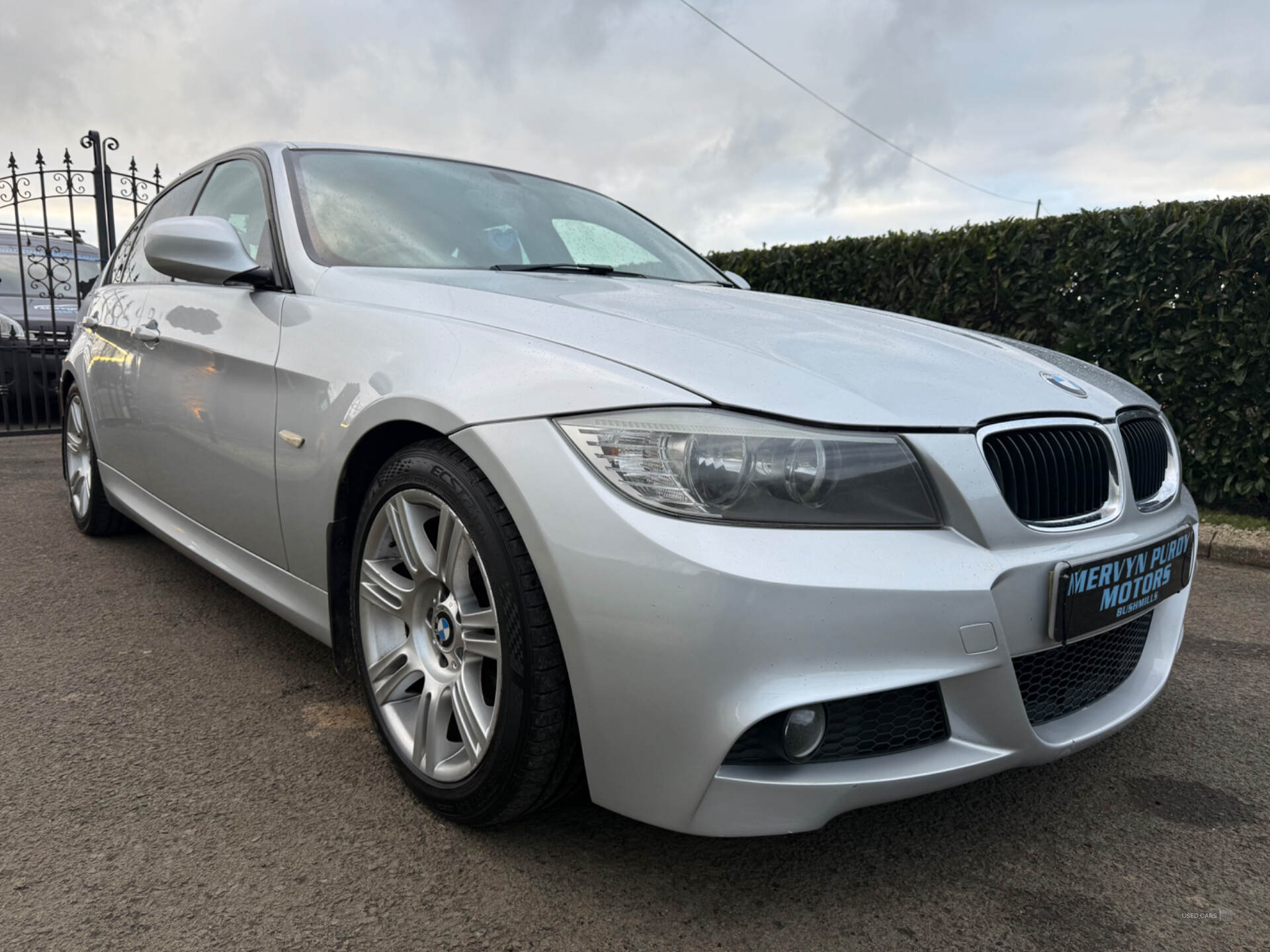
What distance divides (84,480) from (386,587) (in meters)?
2.69

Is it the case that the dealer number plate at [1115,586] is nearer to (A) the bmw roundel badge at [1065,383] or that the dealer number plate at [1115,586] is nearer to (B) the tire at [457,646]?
(A) the bmw roundel badge at [1065,383]

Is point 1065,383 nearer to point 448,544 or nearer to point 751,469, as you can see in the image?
point 751,469

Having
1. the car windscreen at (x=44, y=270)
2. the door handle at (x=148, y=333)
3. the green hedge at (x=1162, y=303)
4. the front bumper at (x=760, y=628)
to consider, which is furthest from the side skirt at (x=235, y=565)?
the car windscreen at (x=44, y=270)

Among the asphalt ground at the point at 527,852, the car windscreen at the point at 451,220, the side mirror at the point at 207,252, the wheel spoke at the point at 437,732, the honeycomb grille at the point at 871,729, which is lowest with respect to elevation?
the asphalt ground at the point at 527,852

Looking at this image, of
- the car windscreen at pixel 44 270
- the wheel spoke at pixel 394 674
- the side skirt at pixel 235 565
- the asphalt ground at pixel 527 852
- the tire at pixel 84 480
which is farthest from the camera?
the car windscreen at pixel 44 270

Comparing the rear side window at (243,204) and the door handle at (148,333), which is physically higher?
the rear side window at (243,204)

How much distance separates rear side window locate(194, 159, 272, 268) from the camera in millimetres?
2469

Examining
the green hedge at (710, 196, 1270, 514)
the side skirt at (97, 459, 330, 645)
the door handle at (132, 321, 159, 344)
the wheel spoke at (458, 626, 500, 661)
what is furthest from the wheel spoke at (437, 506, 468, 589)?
the green hedge at (710, 196, 1270, 514)

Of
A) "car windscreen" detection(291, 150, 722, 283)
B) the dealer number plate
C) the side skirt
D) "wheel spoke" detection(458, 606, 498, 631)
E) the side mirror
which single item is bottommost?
the side skirt

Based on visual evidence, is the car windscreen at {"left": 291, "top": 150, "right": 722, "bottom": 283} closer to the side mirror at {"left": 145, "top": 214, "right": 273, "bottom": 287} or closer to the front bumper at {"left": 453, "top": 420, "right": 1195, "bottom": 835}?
the side mirror at {"left": 145, "top": 214, "right": 273, "bottom": 287}

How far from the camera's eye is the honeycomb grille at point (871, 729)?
1394mm

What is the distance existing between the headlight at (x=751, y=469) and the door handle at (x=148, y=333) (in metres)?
1.94

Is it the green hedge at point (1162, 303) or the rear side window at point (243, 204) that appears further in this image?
the green hedge at point (1162, 303)

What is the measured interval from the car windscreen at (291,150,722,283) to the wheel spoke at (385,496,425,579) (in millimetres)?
709
